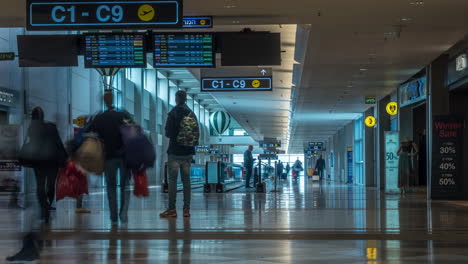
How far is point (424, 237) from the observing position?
24.0ft

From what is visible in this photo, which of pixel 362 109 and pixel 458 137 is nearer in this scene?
pixel 458 137

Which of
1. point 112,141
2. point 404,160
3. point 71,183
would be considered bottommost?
point 71,183

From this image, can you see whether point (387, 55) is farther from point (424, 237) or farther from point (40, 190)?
point (40, 190)

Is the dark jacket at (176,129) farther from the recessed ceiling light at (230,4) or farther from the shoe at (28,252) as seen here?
the shoe at (28,252)

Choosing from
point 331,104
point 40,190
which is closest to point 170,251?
point 40,190

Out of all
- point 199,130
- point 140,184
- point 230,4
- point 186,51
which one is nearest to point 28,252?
point 140,184

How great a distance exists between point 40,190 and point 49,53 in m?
6.04

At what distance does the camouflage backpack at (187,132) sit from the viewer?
30.1 ft

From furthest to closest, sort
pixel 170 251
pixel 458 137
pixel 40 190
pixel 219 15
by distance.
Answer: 1. pixel 458 137
2. pixel 219 15
3. pixel 40 190
4. pixel 170 251

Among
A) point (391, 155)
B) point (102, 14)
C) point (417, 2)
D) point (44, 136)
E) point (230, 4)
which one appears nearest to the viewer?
point (44, 136)

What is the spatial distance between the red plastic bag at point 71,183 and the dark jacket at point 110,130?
305 cm

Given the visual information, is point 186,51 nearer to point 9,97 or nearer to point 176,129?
point 176,129

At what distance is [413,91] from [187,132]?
13.5 meters

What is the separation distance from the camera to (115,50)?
12.4 m
